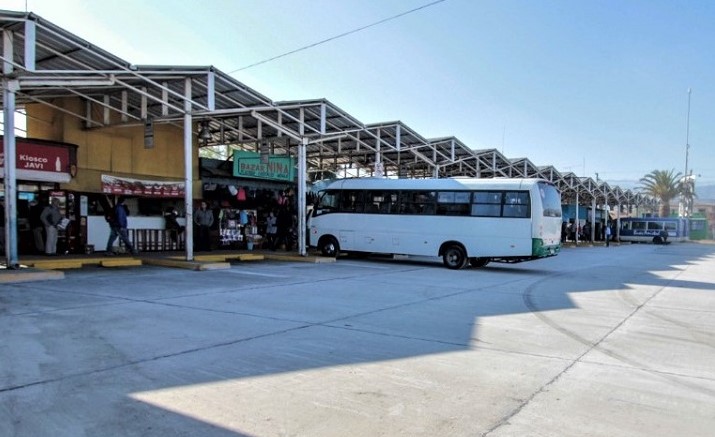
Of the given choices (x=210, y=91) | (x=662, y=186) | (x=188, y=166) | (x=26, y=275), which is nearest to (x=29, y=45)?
(x=210, y=91)

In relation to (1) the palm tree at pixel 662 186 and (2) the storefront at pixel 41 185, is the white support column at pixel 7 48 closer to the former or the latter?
(2) the storefront at pixel 41 185

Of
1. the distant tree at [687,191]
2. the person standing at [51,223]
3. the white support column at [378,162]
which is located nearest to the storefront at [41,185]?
the person standing at [51,223]

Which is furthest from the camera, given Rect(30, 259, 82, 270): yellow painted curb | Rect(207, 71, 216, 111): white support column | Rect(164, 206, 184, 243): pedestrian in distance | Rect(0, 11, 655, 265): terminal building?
Rect(164, 206, 184, 243): pedestrian in distance

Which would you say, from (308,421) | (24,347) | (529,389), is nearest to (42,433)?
(308,421)

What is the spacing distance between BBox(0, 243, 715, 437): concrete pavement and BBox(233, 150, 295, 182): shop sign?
1055 centimetres

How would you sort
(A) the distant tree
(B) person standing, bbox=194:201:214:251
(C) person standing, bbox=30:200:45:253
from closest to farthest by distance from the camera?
(C) person standing, bbox=30:200:45:253 < (B) person standing, bbox=194:201:214:251 < (A) the distant tree

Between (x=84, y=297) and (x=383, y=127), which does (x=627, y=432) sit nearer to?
(x=84, y=297)

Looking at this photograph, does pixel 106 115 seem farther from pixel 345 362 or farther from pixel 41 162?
pixel 345 362

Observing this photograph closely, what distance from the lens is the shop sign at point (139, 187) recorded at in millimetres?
18391

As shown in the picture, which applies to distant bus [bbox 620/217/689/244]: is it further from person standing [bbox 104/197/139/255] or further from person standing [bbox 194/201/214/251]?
person standing [bbox 104/197/139/255]

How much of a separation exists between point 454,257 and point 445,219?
1250 millimetres

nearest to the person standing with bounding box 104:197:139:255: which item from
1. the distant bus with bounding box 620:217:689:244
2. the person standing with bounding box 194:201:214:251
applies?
the person standing with bounding box 194:201:214:251

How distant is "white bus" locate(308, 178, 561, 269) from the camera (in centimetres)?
1697

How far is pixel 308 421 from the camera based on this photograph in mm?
4430
